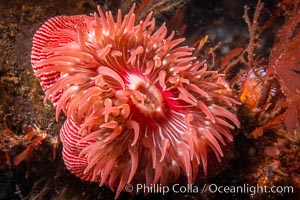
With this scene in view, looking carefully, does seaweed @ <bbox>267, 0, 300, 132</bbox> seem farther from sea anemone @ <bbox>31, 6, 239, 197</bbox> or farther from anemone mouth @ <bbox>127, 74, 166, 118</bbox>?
anemone mouth @ <bbox>127, 74, 166, 118</bbox>

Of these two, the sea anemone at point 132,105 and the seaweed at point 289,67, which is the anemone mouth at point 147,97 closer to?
the sea anemone at point 132,105

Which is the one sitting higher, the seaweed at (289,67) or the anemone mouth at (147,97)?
the seaweed at (289,67)

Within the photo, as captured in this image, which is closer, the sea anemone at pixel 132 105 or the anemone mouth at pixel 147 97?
the sea anemone at pixel 132 105

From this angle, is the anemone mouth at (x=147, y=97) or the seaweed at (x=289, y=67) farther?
the seaweed at (x=289, y=67)

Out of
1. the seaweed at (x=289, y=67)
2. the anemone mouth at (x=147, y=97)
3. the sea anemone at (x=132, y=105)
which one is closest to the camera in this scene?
the sea anemone at (x=132, y=105)

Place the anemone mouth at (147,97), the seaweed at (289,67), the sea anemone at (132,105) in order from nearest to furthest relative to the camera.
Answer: the sea anemone at (132,105)
the anemone mouth at (147,97)
the seaweed at (289,67)

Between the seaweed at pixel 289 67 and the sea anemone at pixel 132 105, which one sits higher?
the seaweed at pixel 289 67

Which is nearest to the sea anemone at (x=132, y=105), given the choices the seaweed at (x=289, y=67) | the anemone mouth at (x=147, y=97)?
the anemone mouth at (x=147, y=97)

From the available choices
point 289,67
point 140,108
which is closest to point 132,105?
point 140,108

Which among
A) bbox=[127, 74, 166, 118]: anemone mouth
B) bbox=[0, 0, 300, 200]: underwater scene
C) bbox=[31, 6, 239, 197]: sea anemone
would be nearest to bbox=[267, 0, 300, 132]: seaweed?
bbox=[0, 0, 300, 200]: underwater scene
